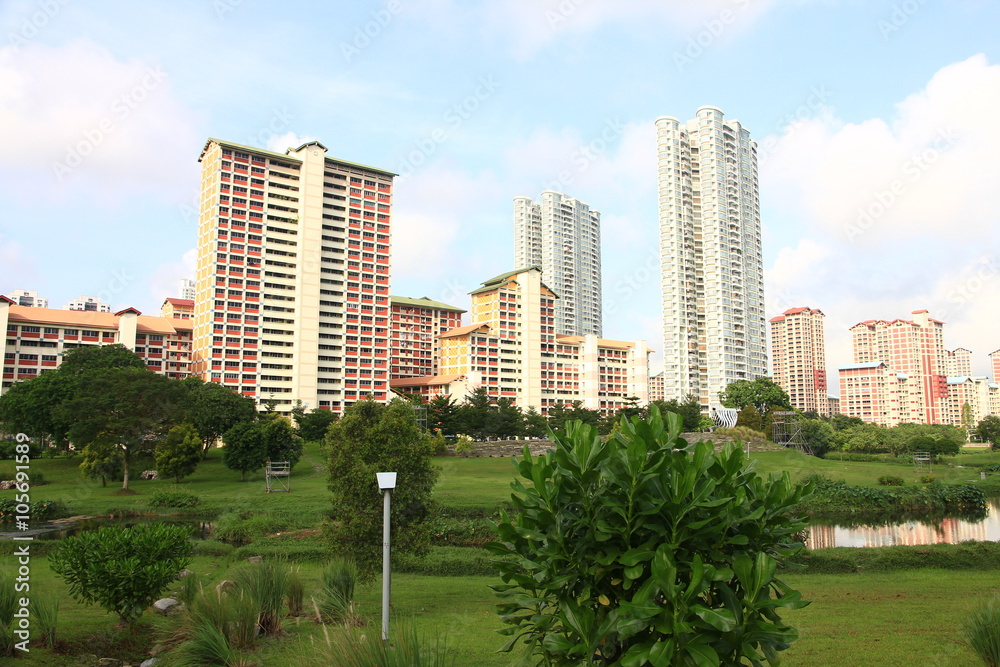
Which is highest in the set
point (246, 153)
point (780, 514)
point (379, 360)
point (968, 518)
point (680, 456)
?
point (246, 153)

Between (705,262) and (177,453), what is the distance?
304 ft

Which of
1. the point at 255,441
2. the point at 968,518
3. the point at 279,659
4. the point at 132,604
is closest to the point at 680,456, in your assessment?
the point at 279,659

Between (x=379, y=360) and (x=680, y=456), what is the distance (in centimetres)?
9080

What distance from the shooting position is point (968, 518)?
107 feet

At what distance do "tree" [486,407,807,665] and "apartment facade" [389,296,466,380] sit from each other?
353ft

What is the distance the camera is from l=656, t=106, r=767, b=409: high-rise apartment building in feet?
358

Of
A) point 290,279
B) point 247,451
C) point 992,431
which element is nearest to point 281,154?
point 290,279

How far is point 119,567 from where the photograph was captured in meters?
10.6

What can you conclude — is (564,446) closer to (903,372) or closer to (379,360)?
(379,360)

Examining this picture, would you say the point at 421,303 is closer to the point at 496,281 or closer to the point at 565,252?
the point at 496,281

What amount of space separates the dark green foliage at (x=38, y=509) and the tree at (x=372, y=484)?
2149 cm

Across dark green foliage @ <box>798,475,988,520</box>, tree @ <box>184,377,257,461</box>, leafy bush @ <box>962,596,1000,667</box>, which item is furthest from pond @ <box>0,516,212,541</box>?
dark green foliage @ <box>798,475,988,520</box>

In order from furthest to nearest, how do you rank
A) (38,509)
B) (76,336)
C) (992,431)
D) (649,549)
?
1. (992,431)
2. (76,336)
3. (38,509)
4. (649,549)

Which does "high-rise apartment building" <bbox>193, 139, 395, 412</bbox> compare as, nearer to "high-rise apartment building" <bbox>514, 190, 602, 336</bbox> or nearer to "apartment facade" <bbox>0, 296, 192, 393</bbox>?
"apartment facade" <bbox>0, 296, 192, 393</bbox>
